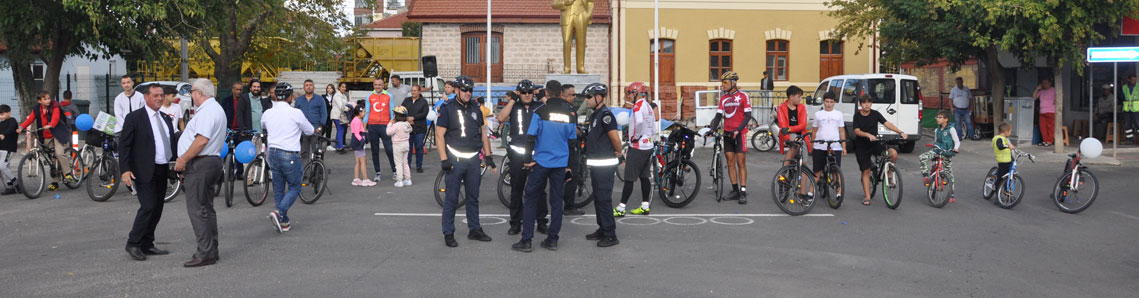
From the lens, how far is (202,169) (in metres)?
8.04

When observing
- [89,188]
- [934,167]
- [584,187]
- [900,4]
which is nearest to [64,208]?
[89,188]

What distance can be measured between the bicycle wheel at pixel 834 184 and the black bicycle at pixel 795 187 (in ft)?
1.58

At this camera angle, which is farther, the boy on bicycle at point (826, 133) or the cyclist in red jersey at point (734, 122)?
the cyclist in red jersey at point (734, 122)

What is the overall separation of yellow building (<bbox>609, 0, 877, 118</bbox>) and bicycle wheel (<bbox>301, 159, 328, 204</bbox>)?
2241 cm

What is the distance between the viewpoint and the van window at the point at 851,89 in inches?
830

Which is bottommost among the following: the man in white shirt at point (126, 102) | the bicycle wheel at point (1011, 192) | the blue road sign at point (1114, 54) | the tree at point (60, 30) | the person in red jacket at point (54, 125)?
the bicycle wheel at point (1011, 192)

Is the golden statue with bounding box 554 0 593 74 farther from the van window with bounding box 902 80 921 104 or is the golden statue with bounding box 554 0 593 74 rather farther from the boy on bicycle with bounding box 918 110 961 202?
the boy on bicycle with bounding box 918 110 961 202

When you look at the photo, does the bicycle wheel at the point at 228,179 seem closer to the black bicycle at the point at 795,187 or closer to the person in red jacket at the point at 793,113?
the black bicycle at the point at 795,187

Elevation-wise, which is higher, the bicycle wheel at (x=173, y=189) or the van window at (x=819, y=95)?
the van window at (x=819, y=95)

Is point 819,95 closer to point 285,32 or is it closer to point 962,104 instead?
point 962,104

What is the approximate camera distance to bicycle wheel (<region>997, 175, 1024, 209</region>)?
1204 cm

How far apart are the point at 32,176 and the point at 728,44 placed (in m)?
25.7

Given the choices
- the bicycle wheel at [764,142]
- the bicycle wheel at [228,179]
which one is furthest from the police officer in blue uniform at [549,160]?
the bicycle wheel at [764,142]

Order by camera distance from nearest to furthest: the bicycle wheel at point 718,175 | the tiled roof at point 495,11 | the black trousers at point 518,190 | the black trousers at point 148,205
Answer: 1. the black trousers at point 148,205
2. the black trousers at point 518,190
3. the bicycle wheel at point 718,175
4. the tiled roof at point 495,11
